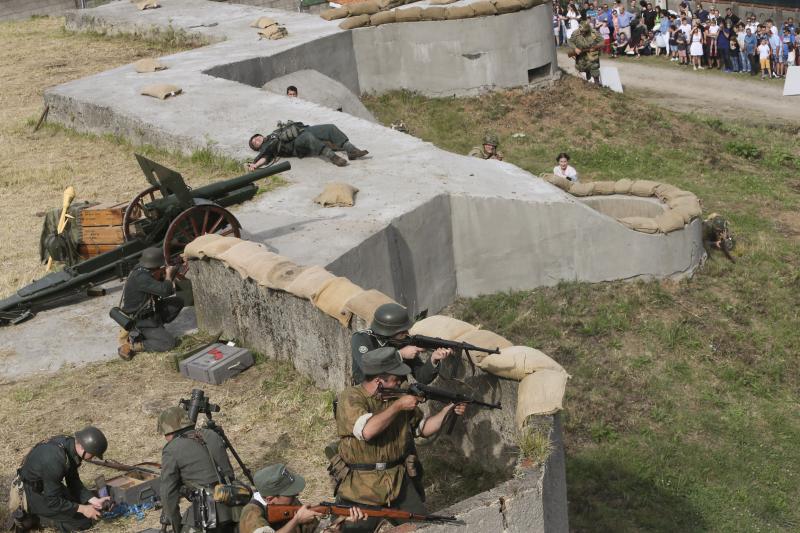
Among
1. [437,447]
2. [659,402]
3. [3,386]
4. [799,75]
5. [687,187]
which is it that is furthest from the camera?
[799,75]

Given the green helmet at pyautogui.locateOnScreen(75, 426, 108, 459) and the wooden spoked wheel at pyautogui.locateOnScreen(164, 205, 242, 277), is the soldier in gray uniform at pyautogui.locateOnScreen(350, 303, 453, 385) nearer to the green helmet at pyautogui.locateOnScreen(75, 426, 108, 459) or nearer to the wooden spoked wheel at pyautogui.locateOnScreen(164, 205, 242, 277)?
the green helmet at pyautogui.locateOnScreen(75, 426, 108, 459)

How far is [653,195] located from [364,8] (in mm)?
8332

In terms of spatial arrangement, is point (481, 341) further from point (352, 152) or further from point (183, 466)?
point (352, 152)

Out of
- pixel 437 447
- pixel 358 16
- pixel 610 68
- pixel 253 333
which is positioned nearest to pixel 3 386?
pixel 253 333

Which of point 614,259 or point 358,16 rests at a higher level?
point 358,16

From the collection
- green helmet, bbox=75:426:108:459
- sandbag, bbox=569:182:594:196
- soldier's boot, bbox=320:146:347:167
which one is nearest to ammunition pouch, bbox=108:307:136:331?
green helmet, bbox=75:426:108:459

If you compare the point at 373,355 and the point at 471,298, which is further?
the point at 471,298

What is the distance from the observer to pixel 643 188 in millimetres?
16688

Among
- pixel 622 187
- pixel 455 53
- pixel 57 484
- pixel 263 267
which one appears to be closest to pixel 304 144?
pixel 622 187

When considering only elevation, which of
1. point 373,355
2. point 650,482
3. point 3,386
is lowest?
point 650,482

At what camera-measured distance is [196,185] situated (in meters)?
15.4

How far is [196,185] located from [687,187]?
828cm

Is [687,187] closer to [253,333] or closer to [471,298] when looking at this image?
[471,298]

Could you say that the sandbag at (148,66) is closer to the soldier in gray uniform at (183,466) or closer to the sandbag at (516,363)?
the sandbag at (516,363)
